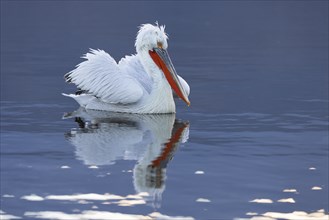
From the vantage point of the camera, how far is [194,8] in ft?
154

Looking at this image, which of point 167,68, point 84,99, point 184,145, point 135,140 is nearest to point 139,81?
point 167,68

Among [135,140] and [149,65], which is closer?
[135,140]

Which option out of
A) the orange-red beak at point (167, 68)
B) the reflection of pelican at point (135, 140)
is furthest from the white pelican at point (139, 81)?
the reflection of pelican at point (135, 140)

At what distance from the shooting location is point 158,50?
37.6 feet

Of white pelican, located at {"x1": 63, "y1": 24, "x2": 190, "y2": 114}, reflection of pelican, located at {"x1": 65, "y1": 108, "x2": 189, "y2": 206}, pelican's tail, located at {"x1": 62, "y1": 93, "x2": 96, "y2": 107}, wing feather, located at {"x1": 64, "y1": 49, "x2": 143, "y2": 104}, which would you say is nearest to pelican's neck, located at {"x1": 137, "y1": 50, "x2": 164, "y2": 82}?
white pelican, located at {"x1": 63, "y1": 24, "x2": 190, "y2": 114}

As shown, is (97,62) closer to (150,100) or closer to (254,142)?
(150,100)

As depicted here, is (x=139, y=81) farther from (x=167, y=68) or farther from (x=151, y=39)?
(x=151, y=39)

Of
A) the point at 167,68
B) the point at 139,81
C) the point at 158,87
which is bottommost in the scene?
the point at 158,87

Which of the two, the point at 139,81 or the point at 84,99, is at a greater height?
the point at 139,81

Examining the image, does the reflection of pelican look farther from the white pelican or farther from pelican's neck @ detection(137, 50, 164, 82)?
pelican's neck @ detection(137, 50, 164, 82)

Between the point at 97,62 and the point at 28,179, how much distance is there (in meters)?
3.99

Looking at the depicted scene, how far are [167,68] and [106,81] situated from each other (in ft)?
2.72

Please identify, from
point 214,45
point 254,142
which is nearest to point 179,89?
point 254,142

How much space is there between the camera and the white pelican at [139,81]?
1116 cm
